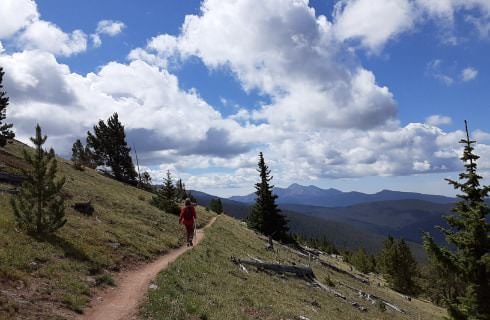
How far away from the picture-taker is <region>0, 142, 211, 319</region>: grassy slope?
12916mm

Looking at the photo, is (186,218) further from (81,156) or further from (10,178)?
(81,156)

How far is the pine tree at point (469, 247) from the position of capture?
2022 centimetres

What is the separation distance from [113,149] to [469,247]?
2634 inches

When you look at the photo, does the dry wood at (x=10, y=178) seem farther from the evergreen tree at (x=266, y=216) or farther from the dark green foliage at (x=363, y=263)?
the dark green foliage at (x=363, y=263)

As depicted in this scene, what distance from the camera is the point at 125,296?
15.5 meters

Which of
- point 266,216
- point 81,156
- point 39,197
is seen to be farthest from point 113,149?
point 39,197

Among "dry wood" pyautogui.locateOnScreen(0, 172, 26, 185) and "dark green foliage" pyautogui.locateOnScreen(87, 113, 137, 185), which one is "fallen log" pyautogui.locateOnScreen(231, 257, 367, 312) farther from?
"dark green foliage" pyautogui.locateOnScreen(87, 113, 137, 185)

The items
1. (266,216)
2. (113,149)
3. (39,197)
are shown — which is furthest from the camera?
(113,149)

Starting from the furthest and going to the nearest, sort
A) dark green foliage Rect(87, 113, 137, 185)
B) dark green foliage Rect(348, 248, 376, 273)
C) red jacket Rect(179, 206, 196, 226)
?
1. dark green foliage Rect(348, 248, 376, 273)
2. dark green foliage Rect(87, 113, 137, 185)
3. red jacket Rect(179, 206, 196, 226)

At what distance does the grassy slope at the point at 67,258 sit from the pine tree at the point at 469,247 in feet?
52.8

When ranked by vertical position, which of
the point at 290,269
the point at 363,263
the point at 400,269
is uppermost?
the point at 290,269

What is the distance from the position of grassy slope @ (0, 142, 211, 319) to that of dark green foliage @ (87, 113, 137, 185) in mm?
46799

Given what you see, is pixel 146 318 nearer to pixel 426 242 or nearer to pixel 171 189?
pixel 426 242

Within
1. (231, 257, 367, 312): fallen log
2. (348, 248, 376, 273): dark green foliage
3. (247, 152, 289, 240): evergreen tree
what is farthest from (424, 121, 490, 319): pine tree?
(348, 248, 376, 273): dark green foliage
